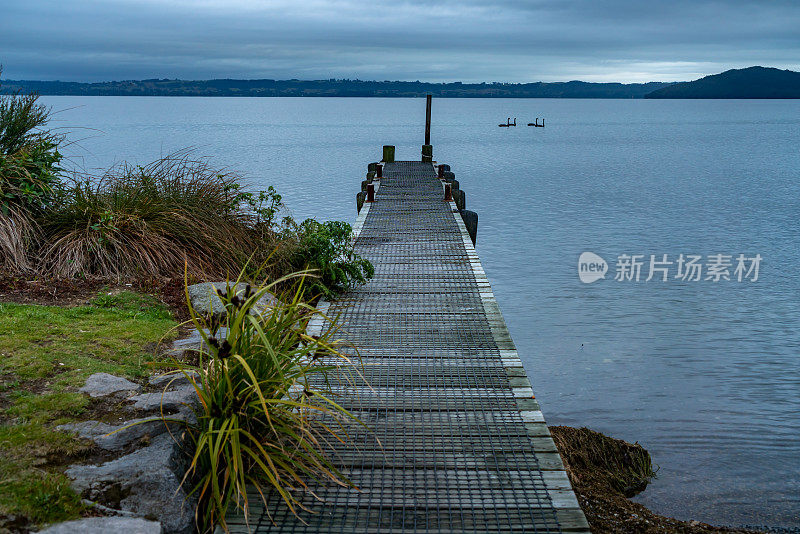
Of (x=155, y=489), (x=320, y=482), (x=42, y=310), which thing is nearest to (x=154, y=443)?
(x=155, y=489)

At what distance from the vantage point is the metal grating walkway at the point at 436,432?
10.5 ft

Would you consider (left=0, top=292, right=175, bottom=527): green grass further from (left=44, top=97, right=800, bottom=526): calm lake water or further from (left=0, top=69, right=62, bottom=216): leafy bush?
(left=44, top=97, right=800, bottom=526): calm lake water

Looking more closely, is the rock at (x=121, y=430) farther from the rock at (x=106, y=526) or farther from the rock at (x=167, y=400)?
the rock at (x=106, y=526)

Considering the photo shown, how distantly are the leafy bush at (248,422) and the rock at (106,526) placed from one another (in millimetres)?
280

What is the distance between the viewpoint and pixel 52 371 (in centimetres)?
415

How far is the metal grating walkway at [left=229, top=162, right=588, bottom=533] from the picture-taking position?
3.21 meters

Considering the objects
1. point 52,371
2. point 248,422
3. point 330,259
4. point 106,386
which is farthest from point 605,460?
point 52,371

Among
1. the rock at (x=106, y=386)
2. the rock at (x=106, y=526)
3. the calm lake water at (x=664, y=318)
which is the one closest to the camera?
the rock at (x=106, y=526)

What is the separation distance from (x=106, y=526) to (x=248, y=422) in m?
0.81

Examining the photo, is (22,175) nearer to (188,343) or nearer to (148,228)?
(148,228)

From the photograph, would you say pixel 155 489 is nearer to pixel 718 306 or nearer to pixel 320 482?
pixel 320 482

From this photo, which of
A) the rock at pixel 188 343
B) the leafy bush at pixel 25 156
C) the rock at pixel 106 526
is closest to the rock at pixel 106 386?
the rock at pixel 188 343

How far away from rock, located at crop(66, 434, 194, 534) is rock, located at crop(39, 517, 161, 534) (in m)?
0.08

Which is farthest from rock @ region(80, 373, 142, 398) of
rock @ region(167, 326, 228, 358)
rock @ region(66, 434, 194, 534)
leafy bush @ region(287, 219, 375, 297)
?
leafy bush @ region(287, 219, 375, 297)
